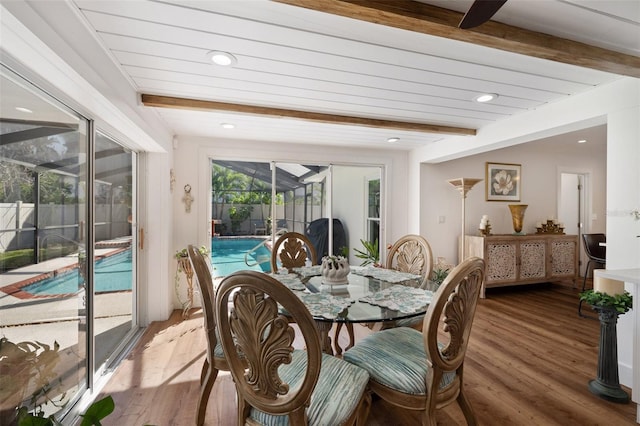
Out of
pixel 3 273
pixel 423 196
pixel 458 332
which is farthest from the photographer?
pixel 423 196

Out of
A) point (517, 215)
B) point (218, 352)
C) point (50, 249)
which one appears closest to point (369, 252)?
point (517, 215)

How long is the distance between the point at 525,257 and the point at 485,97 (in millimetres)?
3127

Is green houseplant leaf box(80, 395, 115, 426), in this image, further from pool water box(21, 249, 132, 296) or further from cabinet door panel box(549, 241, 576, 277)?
cabinet door panel box(549, 241, 576, 277)

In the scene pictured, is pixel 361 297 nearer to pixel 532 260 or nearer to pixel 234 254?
pixel 234 254

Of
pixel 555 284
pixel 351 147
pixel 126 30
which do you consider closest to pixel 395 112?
pixel 351 147

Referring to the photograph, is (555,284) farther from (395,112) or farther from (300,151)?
(300,151)

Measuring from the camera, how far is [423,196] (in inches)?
170

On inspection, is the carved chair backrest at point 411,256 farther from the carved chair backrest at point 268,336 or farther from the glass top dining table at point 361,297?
the carved chair backrest at point 268,336

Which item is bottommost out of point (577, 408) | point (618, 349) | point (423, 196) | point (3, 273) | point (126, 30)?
point (577, 408)

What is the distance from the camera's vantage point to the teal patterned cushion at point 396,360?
4.39 feet

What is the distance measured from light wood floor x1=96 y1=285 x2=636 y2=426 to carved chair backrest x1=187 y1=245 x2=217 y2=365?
1.75 ft

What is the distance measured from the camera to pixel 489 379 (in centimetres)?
217

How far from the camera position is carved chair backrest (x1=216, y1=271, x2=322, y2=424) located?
994 millimetres

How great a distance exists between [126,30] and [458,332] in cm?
214
